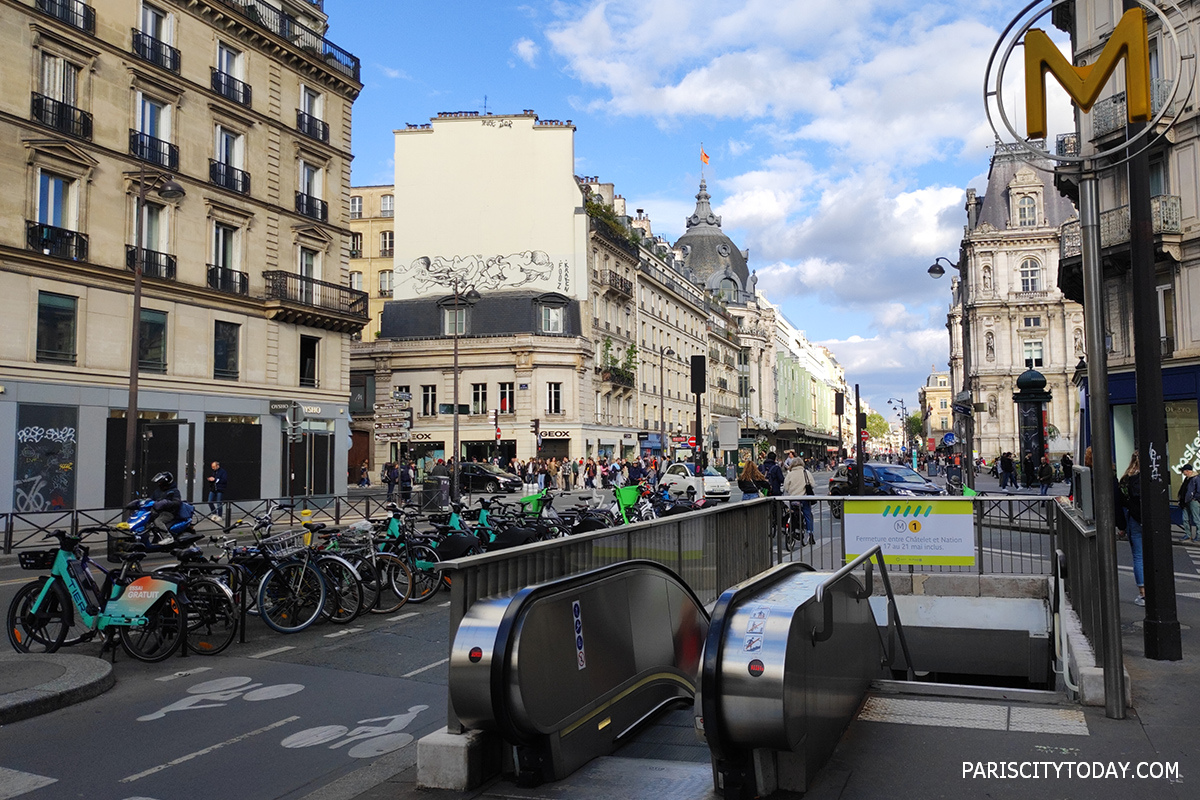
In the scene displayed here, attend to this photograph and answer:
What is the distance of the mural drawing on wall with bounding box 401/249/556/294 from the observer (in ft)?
184

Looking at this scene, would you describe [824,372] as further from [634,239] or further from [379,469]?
[379,469]

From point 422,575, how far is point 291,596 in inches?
87.8

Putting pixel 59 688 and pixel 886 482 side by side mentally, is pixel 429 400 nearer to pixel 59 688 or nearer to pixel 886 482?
pixel 886 482

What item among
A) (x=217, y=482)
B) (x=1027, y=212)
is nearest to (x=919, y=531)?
(x=217, y=482)

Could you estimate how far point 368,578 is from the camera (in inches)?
437

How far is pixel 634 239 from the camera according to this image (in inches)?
2653

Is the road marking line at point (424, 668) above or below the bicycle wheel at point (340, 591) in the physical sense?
below

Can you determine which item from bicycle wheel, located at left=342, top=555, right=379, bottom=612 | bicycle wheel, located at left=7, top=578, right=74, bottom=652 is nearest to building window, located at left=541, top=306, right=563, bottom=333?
bicycle wheel, located at left=342, top=555, right=379, bottom=612

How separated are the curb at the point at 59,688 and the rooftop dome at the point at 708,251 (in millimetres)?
→ 97680

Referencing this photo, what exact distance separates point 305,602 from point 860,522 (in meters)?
6.30

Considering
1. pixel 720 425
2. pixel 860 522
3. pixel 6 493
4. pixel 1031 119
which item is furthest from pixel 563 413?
pixel 1031 119

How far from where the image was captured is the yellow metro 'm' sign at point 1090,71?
229 inches

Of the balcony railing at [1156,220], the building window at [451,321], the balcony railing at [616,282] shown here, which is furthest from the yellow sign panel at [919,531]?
A: the balcony railing at [616,282]

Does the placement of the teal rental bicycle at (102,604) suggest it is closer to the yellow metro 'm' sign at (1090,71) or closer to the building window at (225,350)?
the yellow metro 'm' sign at (1090,71)
